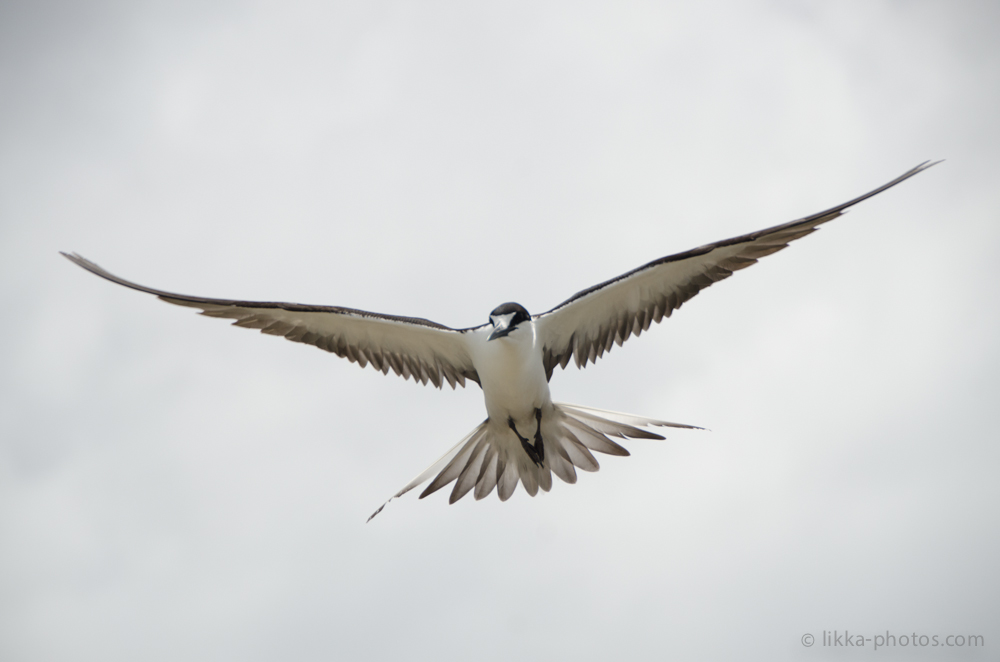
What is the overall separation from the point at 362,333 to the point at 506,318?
183 cm

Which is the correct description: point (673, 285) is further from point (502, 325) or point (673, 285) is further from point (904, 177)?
point (904, 177)

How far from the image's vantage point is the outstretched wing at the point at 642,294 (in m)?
7.78

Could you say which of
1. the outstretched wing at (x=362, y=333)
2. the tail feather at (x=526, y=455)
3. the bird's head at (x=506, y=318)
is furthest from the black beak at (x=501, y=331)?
the tail feather at (x=526, y=455)

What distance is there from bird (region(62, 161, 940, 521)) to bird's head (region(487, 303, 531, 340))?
0.04ft

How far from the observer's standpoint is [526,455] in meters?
9.16

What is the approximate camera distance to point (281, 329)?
8.95 metres

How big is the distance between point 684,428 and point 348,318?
11.7ft

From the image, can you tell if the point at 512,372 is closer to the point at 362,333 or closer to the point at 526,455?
the point at 526,455

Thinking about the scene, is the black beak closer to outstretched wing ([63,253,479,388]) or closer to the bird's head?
the bird's head

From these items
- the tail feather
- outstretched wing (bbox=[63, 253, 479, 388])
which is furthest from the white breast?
outstretched wing (bbox=[63, 253, 479, 388])

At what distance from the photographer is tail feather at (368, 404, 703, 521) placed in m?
8.75

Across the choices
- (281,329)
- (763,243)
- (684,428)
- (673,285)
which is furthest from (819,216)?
(281,329)

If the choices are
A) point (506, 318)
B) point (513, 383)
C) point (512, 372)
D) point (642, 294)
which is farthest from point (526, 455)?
point (642, 294)

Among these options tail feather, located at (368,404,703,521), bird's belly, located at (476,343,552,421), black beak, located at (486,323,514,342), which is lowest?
tail feather, located at (368,404,703,521)
